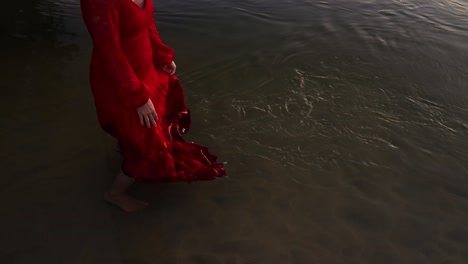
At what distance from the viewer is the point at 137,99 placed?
207cm

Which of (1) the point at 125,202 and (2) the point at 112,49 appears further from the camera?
(1) the point at 125,202

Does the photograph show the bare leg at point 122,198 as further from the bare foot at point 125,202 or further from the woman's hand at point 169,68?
the woman's hand at point 169,68

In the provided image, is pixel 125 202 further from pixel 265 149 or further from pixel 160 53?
pixel 265 149

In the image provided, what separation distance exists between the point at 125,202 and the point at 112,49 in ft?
3.66

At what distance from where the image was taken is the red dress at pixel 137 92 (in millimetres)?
1874

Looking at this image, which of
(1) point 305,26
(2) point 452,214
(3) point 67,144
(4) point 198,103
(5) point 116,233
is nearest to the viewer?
(5) point 116,233

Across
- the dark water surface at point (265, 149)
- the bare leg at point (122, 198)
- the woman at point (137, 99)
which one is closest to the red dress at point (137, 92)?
the woman at point (137, 99)

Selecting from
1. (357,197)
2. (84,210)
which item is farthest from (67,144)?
(357,197)

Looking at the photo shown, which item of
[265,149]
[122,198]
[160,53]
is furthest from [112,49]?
[265,149]

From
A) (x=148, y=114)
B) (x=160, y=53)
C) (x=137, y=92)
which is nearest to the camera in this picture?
(x=137, y=92)

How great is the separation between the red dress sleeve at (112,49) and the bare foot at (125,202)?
801 millimetres

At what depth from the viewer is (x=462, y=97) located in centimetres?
381

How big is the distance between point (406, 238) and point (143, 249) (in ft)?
5.38

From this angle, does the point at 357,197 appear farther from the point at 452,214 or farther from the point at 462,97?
the point at 462,97
